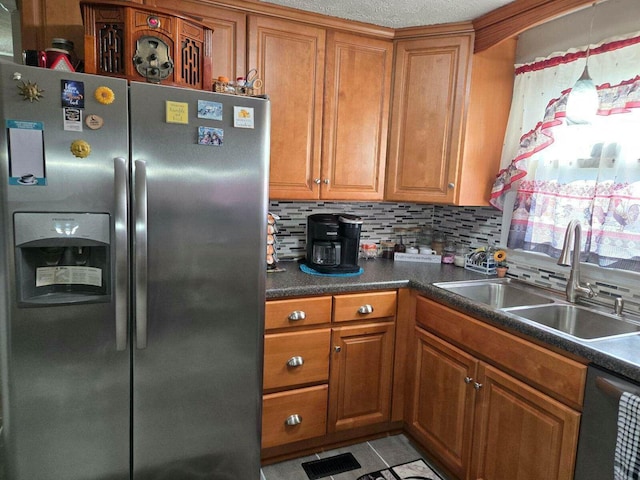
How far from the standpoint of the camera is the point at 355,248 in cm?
236

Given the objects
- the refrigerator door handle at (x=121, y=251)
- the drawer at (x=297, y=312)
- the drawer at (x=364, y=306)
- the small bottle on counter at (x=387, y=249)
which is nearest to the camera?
the refrigerator door handle at (x=121, y=251)

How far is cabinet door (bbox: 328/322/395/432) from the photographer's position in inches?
83.7

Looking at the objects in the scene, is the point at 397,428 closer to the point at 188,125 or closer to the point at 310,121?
the point at 310,121

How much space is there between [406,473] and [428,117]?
6.00 feet

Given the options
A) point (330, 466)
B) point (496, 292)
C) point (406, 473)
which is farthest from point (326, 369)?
point (496, 292)

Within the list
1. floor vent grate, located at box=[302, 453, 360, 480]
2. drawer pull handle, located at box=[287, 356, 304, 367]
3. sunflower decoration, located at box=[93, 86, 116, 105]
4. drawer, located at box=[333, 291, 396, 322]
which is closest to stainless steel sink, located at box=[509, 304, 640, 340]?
drawer, located at box=[333, 291, 396, 322]

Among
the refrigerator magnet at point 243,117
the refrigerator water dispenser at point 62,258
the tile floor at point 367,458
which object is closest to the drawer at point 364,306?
the tile floor at point 367,458

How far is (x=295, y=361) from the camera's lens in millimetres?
2010

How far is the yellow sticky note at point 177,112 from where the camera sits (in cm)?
144

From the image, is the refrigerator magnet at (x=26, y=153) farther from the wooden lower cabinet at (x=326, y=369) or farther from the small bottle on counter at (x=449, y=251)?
the small bottle on counter at (x=449, y=251)

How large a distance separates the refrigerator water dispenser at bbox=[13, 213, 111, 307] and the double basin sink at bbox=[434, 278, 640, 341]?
4.89ft

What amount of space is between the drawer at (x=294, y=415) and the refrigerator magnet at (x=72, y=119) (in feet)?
4.45

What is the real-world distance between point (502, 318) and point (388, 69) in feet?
4.91

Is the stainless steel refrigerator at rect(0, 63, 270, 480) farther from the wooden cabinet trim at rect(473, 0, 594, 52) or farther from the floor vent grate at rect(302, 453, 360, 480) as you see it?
the wooden cabinet trim at rect(473, 0, 594, 52)
